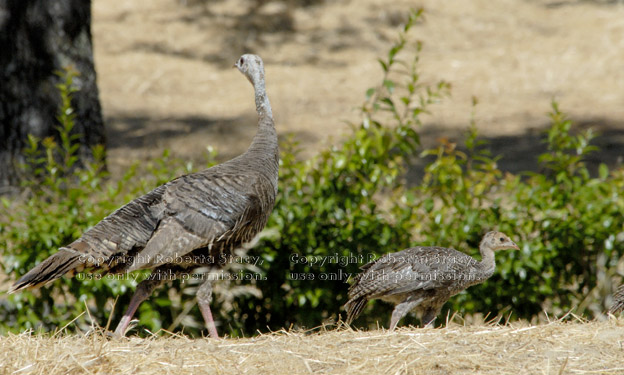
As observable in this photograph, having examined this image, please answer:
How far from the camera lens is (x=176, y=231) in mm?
4965

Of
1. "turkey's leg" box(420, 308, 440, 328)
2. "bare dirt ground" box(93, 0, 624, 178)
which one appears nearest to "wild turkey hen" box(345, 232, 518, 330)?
"turkey's leg" box(420, 308, 440, 328)

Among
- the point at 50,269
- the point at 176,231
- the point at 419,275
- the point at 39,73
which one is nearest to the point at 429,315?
the point at 419,275

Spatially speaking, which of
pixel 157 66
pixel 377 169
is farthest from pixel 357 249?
pixel 157 66

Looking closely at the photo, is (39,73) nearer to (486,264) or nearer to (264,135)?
(264,135)

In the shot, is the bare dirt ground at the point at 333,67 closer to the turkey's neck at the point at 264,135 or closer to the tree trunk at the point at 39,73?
the tree trunk at the point at 39,73

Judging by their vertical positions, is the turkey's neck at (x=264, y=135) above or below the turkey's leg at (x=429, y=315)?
above

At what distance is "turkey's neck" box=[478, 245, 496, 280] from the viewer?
5.54 meters

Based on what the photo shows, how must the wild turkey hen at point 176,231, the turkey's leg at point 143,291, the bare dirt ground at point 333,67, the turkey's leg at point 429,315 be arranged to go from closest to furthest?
1. the wild turkey hen at point 176,231
2. the turkey's leg at point 143,291
3. the turkey's leg at point 429,315
4. the bare dirt ground at point 333,67

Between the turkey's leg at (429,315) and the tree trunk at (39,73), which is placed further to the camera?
the tree trunk at (39,73)

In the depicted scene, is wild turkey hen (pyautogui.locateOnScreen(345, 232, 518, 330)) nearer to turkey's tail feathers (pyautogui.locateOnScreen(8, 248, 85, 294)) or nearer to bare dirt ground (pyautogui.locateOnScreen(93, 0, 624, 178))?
turkey's tail feathers (pyautogui.locateOnScreen(8, 248, 85, 294))

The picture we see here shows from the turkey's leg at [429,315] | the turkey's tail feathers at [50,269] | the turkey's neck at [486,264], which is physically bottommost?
the turkey's leg at [429,315]

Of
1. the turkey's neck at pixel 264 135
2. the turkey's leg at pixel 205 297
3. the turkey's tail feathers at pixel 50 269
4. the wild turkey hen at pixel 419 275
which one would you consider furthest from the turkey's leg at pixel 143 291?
the wild turkey hen at pixel 419 275

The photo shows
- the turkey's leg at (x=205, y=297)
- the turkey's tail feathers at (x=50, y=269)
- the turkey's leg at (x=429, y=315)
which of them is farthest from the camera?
the turkey's leg at (x=429, y=315)

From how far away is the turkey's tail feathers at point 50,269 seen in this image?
4625mm
